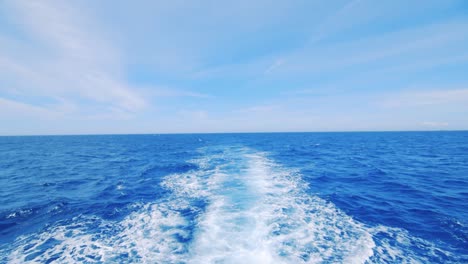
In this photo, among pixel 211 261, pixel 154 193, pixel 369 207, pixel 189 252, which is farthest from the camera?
pixel 154 193

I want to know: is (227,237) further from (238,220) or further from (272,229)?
(272,229)

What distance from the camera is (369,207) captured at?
10656mm

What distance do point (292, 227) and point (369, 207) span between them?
5.59m

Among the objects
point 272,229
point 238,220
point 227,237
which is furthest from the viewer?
point 238,220

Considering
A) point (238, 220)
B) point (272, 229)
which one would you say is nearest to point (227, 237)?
point (238, 220)

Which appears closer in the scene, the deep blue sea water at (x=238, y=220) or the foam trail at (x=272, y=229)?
the foam trail at (x=272, y=229)

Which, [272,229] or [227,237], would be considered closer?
[227,237]

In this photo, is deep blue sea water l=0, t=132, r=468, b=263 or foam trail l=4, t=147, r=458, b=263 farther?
deep blue sea water l=0, t=132, r=468, b=263

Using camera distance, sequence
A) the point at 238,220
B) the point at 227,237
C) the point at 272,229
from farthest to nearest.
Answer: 1. the point at 238,220
2. the point at 272,229
3. the point at 227,237

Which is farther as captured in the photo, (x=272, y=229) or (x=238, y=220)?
(x=238, y=220)

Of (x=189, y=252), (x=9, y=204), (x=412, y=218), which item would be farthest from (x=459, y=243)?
(x=9, y=204)

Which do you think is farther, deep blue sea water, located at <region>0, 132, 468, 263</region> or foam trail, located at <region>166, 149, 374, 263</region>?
deep blue sea water, located at <region>0, 132, 468, 263</region>

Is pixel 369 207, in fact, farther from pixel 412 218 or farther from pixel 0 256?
pixel 0 256

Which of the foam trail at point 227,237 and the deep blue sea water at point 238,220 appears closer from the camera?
the foam trail at point 227,237
